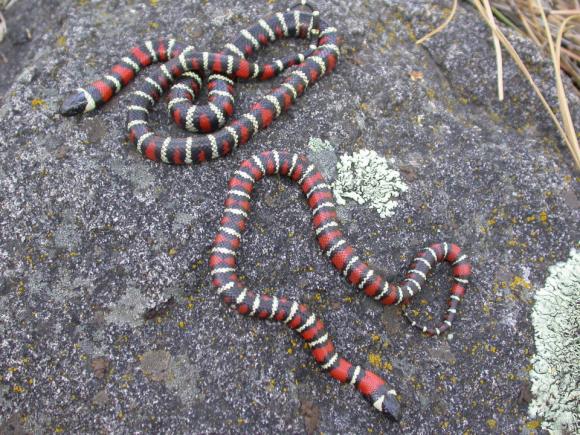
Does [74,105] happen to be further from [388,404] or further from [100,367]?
[388,404]

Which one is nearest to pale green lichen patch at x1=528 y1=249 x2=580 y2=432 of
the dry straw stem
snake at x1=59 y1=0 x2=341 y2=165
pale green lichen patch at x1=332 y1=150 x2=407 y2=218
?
pale green lichen patch at x1=332 y1=150 x2=407 y2=218

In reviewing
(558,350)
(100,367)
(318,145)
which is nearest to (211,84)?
(318,145)

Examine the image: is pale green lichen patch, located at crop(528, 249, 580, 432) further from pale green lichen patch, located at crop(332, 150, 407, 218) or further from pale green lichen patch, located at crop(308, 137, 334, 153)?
pale green lichen patch, located at crop(308, 137, 334, 153)

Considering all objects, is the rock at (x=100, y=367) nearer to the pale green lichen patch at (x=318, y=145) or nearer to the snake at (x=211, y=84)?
the snake at (x=211, y=84)

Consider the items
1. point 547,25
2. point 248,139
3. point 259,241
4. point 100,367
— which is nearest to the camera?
point 100,367

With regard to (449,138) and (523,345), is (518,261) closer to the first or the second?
(523,345)

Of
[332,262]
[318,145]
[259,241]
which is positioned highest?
[318,145]

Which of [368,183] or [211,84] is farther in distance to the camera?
[211,84]
